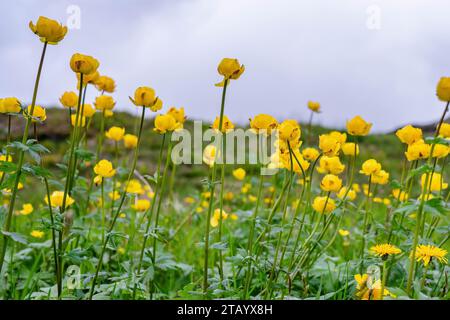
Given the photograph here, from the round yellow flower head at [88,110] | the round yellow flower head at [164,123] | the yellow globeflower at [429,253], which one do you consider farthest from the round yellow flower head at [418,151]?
the round yellow flower head at [88,110]

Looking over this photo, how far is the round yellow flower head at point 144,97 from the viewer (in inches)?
48.1

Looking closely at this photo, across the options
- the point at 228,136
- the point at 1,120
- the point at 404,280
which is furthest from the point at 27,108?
the point at 1,120

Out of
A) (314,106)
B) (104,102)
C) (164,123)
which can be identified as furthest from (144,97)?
(314,106)

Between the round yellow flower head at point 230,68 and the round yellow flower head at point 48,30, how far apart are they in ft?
1.11

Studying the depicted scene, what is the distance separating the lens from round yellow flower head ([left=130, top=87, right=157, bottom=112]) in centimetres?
122

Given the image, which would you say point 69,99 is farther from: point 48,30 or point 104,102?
point 48,30

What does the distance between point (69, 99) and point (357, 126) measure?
2.63 feet

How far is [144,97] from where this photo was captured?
1.22 metres

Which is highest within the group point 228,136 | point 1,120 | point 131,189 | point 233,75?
point 1,120

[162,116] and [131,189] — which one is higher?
[162,116]

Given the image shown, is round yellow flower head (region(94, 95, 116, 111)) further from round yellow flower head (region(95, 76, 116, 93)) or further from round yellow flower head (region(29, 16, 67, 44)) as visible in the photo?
round yellow flower head (region(29, 16, 67, 44))

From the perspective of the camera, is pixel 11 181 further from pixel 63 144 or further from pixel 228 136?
pixel 63 144

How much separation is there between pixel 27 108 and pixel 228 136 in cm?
46

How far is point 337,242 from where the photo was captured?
232cm
